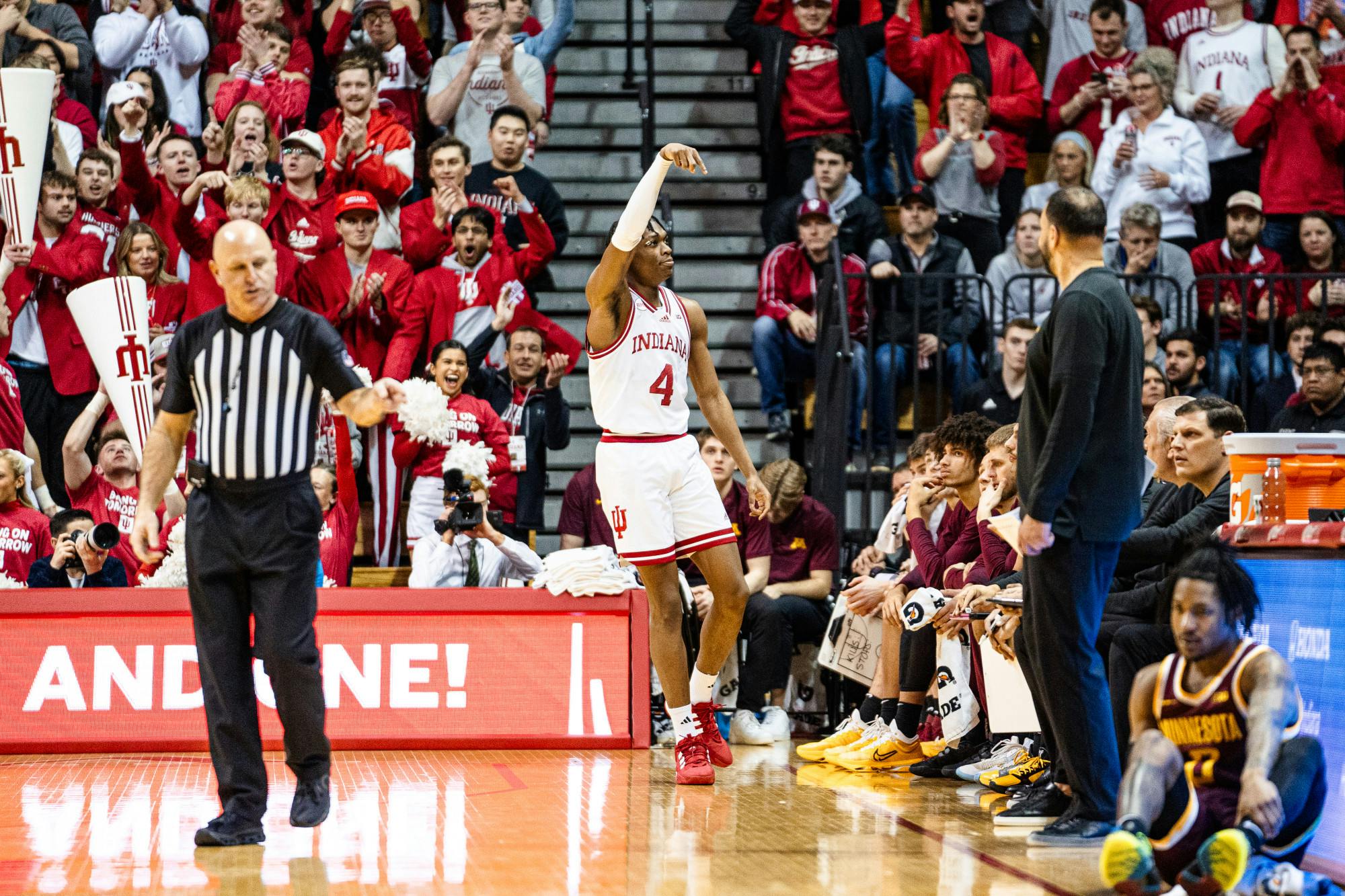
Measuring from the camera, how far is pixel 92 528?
25.4 ft

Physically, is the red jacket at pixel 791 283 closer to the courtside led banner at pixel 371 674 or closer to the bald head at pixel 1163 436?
the courtside led banner at pixel 371 674

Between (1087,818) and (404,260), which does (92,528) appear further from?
(1087,818)

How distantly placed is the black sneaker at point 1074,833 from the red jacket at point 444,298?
230 inches

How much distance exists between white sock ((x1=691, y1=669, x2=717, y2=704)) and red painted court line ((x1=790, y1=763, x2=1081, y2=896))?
3.28ft

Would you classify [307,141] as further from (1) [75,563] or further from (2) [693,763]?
(2) [693,763]

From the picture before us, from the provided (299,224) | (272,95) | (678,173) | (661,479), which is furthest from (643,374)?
(678,173)

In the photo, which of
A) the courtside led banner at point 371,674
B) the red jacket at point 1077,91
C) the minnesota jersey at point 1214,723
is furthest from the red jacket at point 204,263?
the minnesota jersey at point 1214,723

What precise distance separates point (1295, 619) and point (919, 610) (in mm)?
2363

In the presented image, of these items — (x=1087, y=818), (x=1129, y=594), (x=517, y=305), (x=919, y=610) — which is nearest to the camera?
(x=1087, y=818)

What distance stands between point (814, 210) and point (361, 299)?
3.06m

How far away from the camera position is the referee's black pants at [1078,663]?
16.1 ft

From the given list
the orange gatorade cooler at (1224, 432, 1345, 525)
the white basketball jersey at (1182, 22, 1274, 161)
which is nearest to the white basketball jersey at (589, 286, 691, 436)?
the orange gatorade cooler at (1224, 432, 1345, 525)

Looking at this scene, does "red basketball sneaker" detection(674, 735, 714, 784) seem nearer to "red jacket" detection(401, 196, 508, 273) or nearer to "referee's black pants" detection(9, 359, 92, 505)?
"red jacket" detection(401, 196, 508, 273)

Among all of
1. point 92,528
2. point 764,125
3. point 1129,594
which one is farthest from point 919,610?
point 764,125
